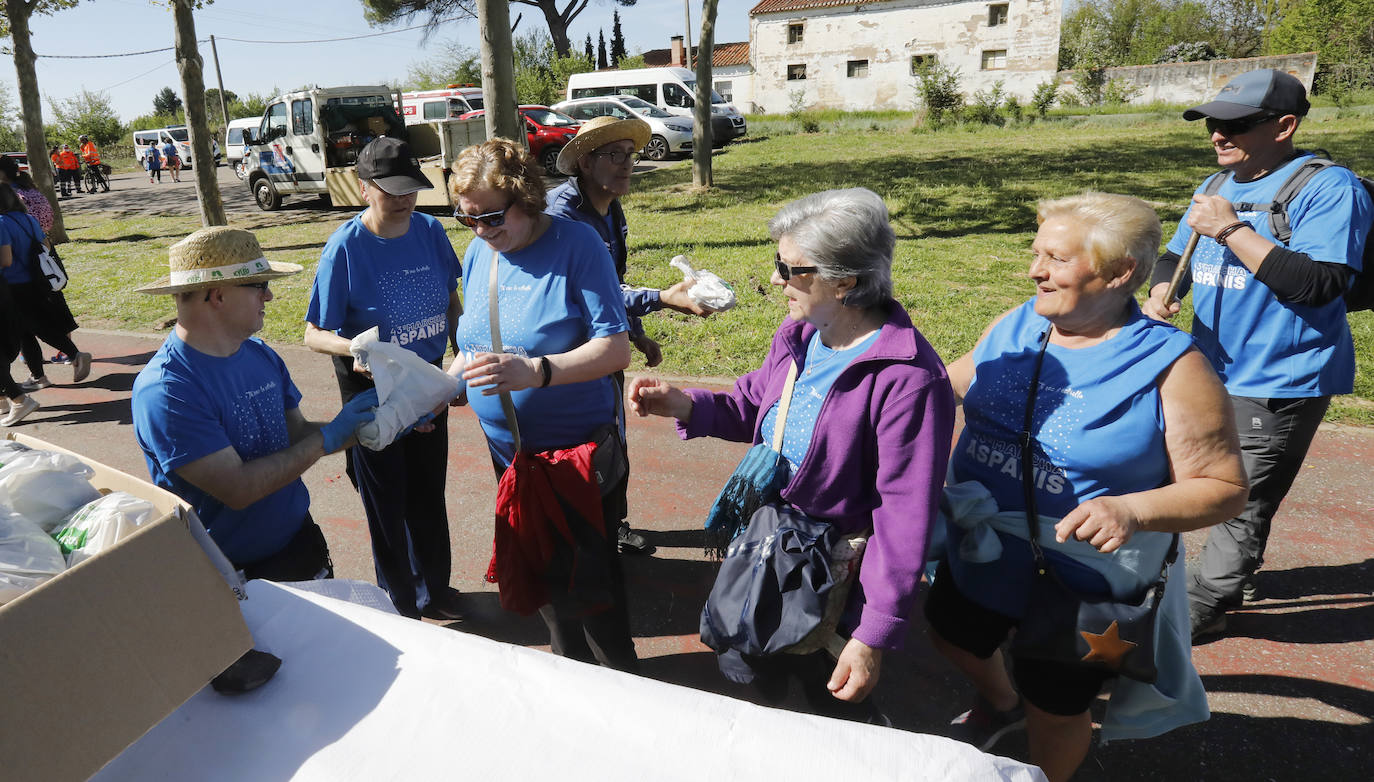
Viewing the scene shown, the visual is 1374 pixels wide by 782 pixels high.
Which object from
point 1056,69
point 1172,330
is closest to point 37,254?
point 1172,330

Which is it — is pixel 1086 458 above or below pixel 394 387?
below

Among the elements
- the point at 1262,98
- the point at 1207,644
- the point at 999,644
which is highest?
the point at 1262,98

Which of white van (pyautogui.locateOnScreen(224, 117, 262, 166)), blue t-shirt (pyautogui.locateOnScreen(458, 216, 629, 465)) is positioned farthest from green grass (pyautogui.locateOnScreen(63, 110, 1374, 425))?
blue t-shirt (pyautogui.locateOnScreen(458, 216, 629, 465))

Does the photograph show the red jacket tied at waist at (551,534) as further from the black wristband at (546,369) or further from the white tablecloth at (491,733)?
the white tablecloth at (491,733)

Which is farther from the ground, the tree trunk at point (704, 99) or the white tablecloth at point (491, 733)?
the tree trunk at point (704, 99)

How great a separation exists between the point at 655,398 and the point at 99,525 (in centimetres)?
133

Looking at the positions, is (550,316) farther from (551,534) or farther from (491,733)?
(491,733)

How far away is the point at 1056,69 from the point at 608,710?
4077 cm

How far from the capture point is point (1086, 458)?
74.4 inches

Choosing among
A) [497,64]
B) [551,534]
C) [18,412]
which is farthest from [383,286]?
[18,412]

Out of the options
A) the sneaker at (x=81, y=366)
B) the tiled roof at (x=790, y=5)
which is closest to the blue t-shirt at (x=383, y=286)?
the sneaker at (x=81, y=366)

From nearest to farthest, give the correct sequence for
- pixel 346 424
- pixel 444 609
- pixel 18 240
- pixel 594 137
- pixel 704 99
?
pixel 346 424 → pixel 594 137 → pixel 444 609 → pixel 18 240 → pixel 704 99

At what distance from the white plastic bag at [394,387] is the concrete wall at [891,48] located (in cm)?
3864

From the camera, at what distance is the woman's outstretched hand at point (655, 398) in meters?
2.29
